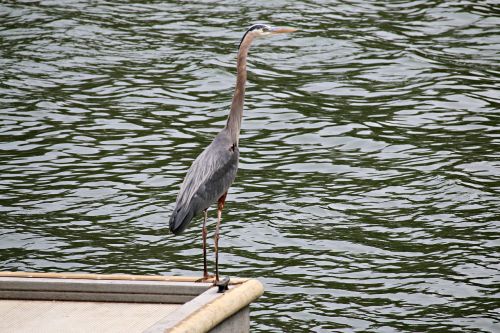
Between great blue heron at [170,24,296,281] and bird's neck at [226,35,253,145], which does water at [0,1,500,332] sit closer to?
great blue heron at [170,24,296,281]

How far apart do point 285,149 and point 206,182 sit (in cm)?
504

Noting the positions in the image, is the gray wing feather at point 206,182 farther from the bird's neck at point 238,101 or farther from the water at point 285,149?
the water at point 285,149

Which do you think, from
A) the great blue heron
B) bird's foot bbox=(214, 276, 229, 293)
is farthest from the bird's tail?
bird's foot bbox=(214, 276, 229, 293)

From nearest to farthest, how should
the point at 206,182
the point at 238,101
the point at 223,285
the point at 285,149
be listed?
the point at 223,285
the point at 206,182
the point at 238,101
the point at 285,149

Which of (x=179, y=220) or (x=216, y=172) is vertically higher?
(x=216, y=172)

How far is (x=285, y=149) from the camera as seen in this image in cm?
1178

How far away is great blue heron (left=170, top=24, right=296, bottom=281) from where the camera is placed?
265 inches

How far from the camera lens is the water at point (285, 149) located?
28.4ft

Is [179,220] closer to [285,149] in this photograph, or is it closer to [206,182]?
[206,182]

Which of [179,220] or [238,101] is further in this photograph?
[238,101]

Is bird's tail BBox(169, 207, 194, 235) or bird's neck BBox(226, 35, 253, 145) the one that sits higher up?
bird's neck BBox(226, 35, 253, 145)

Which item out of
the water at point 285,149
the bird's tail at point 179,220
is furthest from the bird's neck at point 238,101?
the water at point 285,149

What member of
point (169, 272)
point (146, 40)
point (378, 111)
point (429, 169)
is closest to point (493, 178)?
point (429, 169)

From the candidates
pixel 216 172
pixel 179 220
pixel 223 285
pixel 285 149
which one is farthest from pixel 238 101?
pixel 285 149
